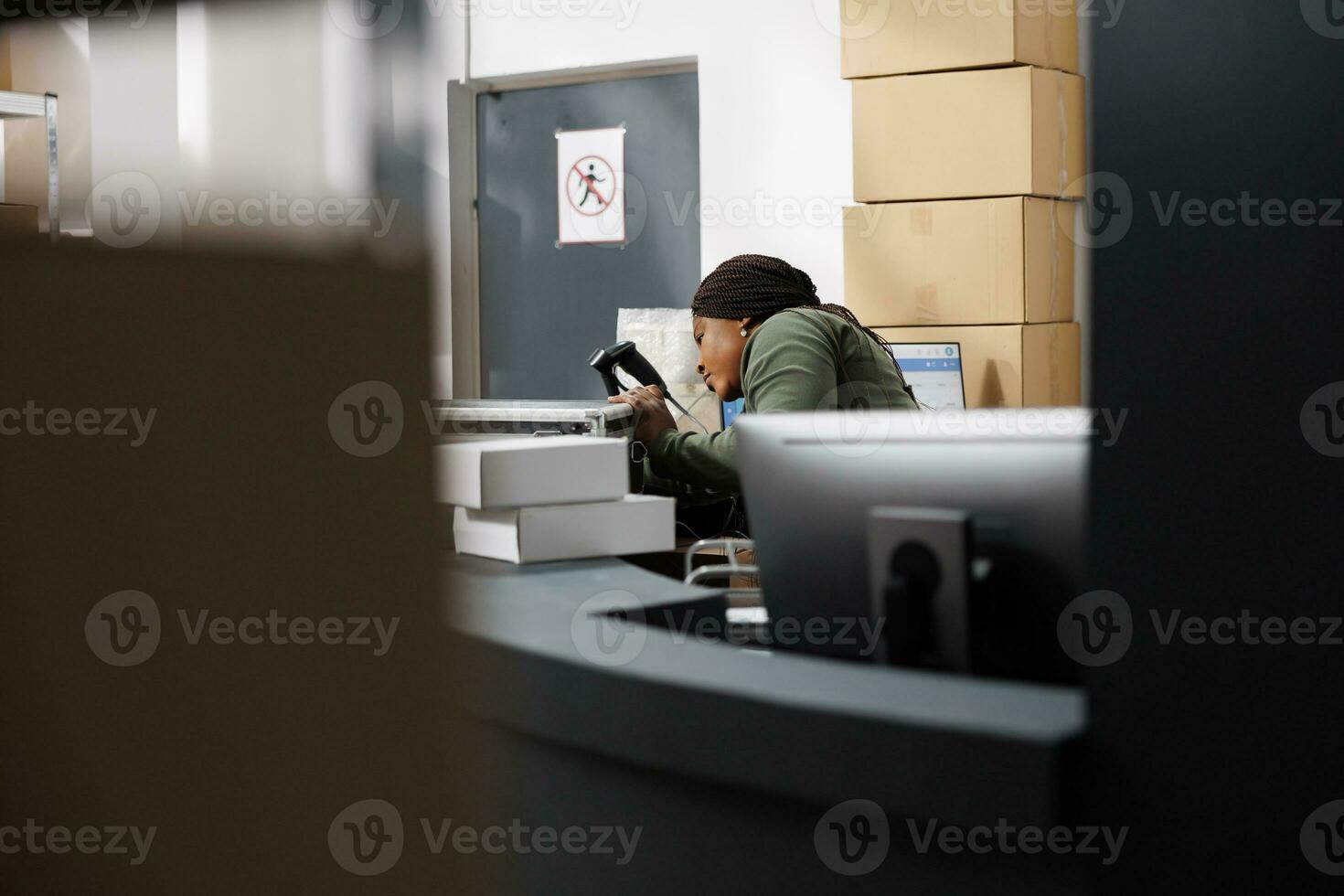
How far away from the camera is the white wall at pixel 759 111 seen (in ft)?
12.4

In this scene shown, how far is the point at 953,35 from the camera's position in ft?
10.4

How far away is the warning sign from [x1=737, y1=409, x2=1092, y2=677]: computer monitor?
3.21 metres

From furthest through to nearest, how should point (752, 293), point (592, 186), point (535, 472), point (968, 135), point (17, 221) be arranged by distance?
point (592, 186), point (968, 135), point (752, 293), point (535, 472), point (17, 221)

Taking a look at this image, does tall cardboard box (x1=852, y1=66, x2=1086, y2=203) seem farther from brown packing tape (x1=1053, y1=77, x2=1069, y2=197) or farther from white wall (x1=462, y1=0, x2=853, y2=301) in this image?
white wall (x1=462, y1=0, x2=853, y2=301)

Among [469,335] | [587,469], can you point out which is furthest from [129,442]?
[469,335]

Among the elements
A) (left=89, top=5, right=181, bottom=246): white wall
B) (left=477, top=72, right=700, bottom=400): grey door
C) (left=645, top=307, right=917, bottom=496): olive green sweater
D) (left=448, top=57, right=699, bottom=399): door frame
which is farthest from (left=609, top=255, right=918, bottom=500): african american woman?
(left=448, top=57, right=699, bottom=399): door frame

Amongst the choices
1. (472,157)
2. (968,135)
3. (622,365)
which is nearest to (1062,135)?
(968,135)

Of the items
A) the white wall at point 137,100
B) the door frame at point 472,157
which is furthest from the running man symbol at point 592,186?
the white wall at point 137,100

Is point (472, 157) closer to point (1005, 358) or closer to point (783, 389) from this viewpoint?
point (1005, 358)

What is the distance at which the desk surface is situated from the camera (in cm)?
87

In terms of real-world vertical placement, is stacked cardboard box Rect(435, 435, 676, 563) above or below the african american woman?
below

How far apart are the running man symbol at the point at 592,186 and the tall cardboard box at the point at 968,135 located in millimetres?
1213

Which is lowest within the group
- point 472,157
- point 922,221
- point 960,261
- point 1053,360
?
point 1053,360

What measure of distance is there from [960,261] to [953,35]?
0.56 metres
